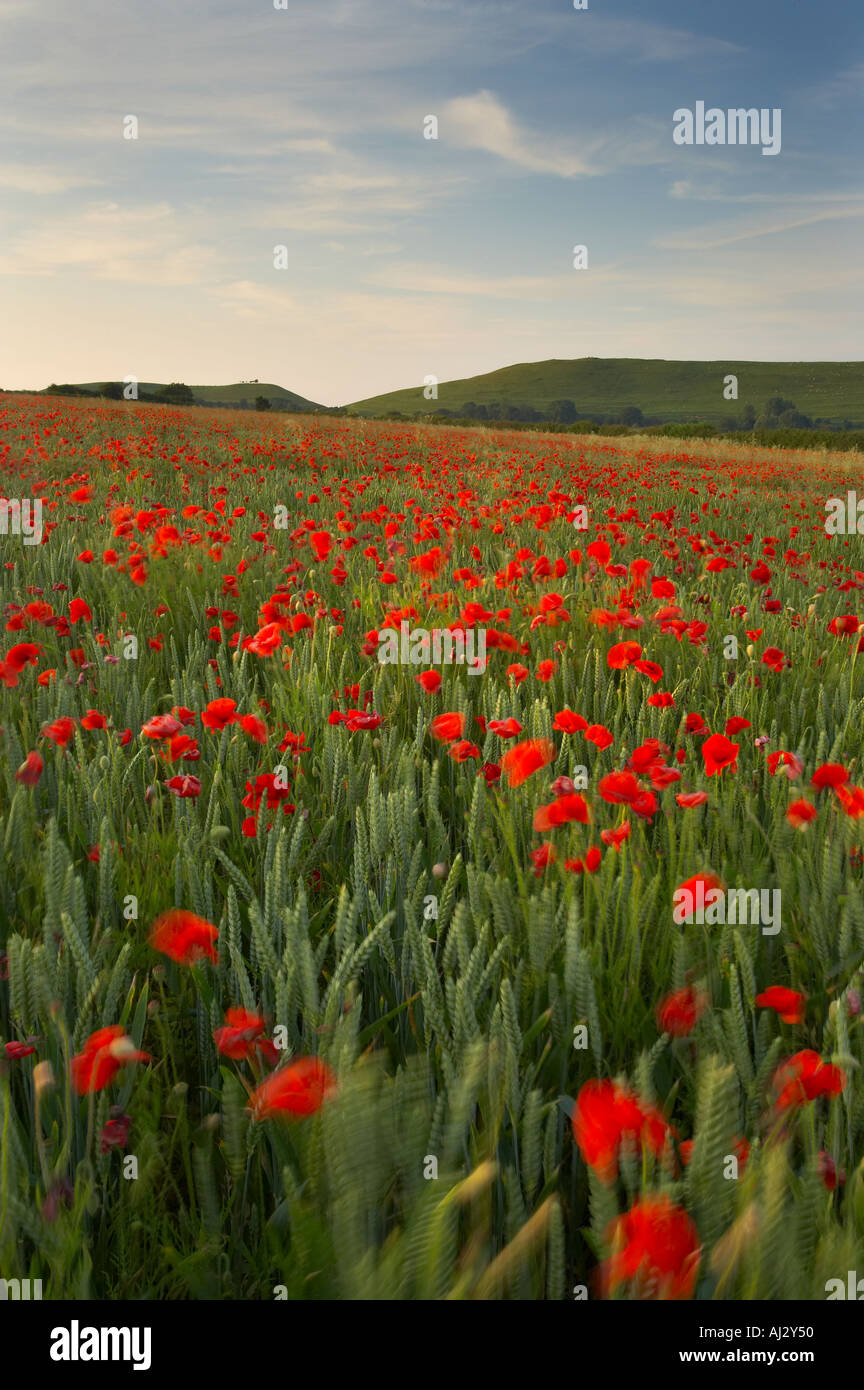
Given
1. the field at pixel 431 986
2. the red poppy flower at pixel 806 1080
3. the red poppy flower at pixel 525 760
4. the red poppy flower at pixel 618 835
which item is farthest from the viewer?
the red poppy flower at pixel 525 760

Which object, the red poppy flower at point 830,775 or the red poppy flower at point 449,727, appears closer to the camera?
the red poppy flower at point 830,775

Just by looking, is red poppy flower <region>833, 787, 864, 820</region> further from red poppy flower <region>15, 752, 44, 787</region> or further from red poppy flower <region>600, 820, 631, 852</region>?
red poppy flower <region>15, 752, 44, 787</region>

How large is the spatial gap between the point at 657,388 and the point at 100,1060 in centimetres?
11381

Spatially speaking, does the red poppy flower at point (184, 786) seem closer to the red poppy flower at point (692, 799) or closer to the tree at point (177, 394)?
the red poppy flower at point (692, 799)

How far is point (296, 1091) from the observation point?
96 centimetres

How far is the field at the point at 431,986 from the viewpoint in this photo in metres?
0.87

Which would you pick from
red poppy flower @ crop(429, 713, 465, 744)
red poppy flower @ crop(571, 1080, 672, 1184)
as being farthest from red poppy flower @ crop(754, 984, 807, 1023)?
red poppy flower @ crop(429, 713, 465, 744)

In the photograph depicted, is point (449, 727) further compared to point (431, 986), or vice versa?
point (449, 727)

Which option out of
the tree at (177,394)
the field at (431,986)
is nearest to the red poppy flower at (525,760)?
the field at (431,986)

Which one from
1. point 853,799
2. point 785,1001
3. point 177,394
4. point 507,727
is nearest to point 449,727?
point 507,727

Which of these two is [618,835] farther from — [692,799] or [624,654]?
[624,654]

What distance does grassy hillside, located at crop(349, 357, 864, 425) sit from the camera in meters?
93.3
